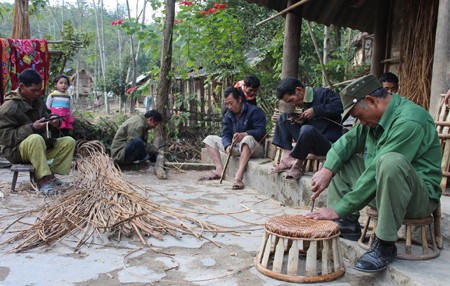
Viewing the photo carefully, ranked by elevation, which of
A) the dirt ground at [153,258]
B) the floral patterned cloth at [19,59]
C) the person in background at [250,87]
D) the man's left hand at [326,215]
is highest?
the floral patterned cloth at [19,59]

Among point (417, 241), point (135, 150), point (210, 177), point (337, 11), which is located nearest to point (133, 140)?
point (135, 150)

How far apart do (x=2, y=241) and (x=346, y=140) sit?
259 centimetres

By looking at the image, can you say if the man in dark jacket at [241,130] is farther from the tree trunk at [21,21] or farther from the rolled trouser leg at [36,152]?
the tree trunk at [21,21]

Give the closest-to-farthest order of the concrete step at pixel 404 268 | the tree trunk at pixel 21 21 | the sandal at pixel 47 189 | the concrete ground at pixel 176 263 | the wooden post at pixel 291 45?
the concrete step at pixel 404 268 < the concrete ground at pixel 176 263 < the sandal at pixel 47 189 < the wooden post at pixel 291 45 < the tree trunk at pixel 21 21

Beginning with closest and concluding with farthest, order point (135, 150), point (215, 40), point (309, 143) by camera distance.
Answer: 1. point (309, 143)
2. point (135, 150)
3. point (215, 40)

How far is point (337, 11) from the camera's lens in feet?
22.2

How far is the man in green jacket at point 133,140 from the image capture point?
21.8ft

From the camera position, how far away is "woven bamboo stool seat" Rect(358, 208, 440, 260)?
2518 millimetres

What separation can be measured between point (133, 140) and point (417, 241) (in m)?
4.71

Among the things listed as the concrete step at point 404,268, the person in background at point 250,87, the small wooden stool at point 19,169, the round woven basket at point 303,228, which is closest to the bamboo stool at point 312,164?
the concrete step at point 404,268

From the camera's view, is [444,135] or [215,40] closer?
[444,135]

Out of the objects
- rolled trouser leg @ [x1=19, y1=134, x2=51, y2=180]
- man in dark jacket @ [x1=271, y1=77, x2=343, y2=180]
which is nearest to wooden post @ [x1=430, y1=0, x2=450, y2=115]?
man in dark jacket @ [x1=271, y1=77, x2=343, y2=180]

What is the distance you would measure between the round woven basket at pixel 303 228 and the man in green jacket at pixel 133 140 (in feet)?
14.2

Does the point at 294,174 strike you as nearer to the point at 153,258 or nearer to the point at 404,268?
the point at 153,258
